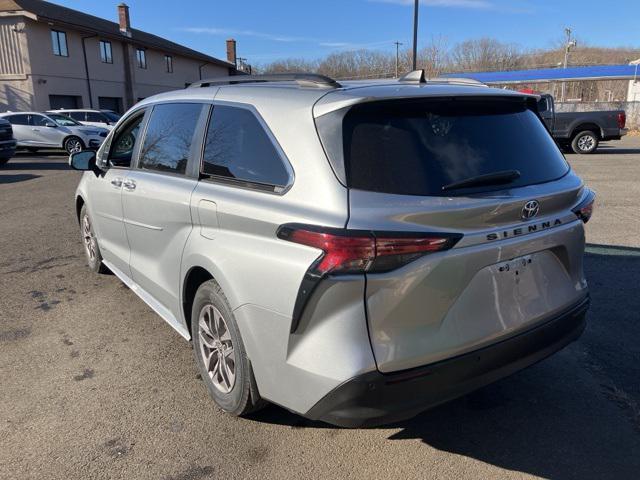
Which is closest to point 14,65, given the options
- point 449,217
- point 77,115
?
point 77,115

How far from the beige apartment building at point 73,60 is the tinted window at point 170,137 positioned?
91.8 ft

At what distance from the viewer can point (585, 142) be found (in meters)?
19.8

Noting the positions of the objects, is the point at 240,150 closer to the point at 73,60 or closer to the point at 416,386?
the point at 416,386

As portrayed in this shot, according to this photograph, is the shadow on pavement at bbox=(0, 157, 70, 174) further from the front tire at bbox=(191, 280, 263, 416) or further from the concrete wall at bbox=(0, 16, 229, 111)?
the front tire at bbox=(191, 280, 263, 416)

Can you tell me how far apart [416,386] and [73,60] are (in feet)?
112

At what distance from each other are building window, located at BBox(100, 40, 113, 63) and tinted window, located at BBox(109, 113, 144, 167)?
3308 cm

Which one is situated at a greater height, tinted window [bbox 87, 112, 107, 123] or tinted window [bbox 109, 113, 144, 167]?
tinted window [bbox 109, 113, 144, 167]

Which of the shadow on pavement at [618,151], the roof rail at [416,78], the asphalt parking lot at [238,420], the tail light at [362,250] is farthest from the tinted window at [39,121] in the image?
the tail light at [362,250]

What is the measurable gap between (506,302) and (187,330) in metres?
2.01

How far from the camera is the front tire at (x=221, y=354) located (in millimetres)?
2818

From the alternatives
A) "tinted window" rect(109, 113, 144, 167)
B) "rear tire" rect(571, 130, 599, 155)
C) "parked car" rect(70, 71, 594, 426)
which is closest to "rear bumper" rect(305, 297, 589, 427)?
"parked car" rect(70, 71, 594, 426)

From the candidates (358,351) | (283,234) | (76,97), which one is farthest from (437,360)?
(76,97)

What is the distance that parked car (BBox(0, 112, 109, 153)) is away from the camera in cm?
2016

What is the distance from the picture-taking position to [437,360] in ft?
7.75
